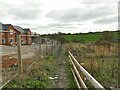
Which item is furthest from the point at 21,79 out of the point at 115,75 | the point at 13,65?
the point at 115,75

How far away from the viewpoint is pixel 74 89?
802cm

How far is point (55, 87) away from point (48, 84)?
1.62ft

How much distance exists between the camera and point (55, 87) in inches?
333

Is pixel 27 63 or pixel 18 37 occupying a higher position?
pixel 18 37

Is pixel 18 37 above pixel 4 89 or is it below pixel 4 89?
above

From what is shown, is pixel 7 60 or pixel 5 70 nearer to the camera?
pixel 5 70

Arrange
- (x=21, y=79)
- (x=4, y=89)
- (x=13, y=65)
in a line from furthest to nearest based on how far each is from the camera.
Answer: (x=13, y=65), (x=21, y=79), (x=4, y=89)

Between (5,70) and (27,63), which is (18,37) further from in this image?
(27,63)

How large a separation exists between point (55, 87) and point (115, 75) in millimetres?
2763

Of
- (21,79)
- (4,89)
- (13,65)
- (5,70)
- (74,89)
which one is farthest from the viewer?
(13,65)

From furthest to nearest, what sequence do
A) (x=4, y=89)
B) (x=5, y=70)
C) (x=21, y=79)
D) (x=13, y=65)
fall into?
(x=13, y=65) → (x=5, y=70) → (x=21, y=79) → (x=4, y=89)

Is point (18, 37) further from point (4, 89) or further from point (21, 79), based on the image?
point (4, 89)

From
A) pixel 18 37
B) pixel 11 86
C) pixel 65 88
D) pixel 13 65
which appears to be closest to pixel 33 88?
pixel 11 86

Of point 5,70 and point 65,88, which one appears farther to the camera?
point 5,70
